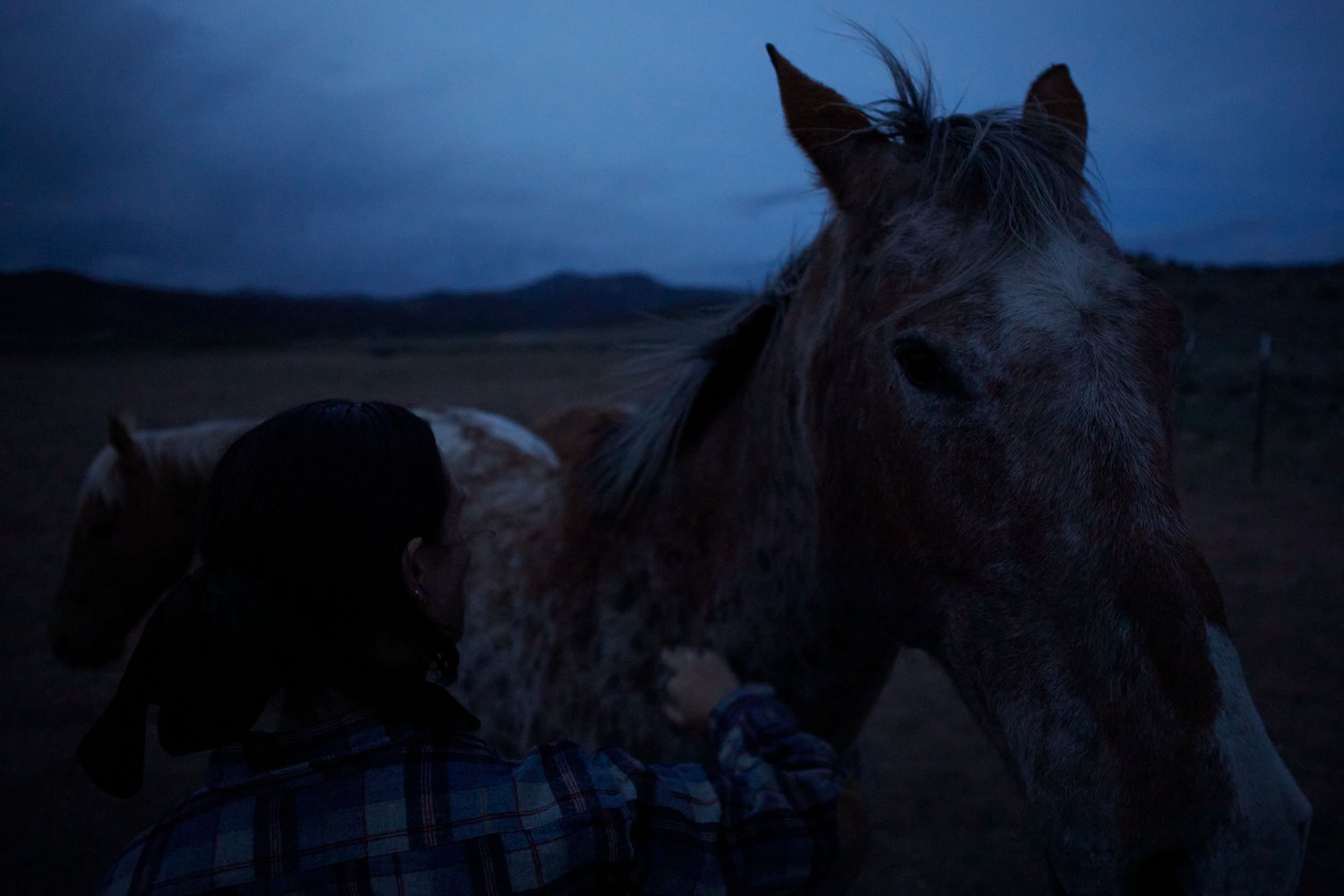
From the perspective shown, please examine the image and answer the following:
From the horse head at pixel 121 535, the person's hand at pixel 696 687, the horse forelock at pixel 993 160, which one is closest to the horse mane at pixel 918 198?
the horse forelock at pixel 993 160

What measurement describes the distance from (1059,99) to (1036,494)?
1.34 meters

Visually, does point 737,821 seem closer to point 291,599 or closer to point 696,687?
point 696,687

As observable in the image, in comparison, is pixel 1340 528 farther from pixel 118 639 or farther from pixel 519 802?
pixel 118 639

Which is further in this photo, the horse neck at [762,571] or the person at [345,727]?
the horse neck at [762,571]

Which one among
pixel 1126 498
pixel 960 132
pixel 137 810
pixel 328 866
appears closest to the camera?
pixel 328 866

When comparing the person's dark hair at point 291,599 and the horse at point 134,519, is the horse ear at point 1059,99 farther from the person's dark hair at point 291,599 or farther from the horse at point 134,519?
the horse at point 134,519

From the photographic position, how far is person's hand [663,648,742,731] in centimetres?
170

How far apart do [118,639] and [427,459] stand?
3.70m

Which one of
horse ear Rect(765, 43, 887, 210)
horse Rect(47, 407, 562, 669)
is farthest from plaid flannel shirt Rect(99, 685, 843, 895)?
horse Rect(47, 407, 562, 669)

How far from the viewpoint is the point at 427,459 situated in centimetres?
108

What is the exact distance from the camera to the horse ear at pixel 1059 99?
1.84 meters

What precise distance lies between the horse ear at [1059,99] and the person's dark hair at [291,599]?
180 cm

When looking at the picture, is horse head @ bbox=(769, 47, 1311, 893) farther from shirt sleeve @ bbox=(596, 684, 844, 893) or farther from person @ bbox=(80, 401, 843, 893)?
person @ bbox=(80, 401, 843, 893)

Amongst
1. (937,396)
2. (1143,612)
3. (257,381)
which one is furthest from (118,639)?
(257,381)
